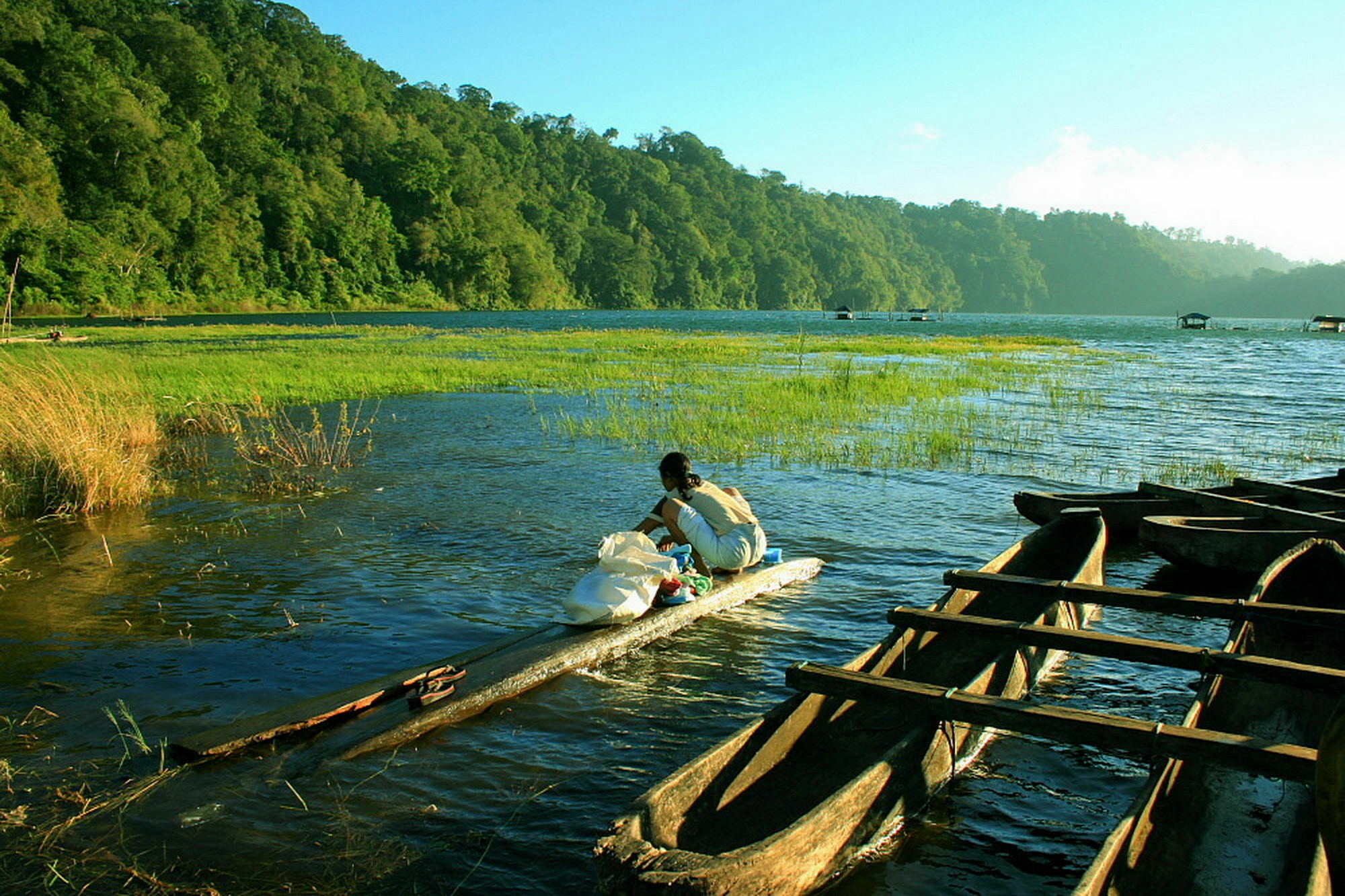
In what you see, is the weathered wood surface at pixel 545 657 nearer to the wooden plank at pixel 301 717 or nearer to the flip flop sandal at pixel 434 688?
the flip flop sandal at pixel 434 688

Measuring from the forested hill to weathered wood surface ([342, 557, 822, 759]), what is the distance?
59.7 m

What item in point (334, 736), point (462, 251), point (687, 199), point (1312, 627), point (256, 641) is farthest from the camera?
point (687, 199)

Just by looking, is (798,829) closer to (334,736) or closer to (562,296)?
(334,736)

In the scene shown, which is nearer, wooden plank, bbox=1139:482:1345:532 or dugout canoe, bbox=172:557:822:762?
dugout canoe, bbox=172:557:822:762

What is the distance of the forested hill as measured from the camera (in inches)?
2429

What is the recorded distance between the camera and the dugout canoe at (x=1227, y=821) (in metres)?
3.31

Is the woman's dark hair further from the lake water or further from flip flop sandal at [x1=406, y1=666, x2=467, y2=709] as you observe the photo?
flip flop sandal at [x1=406, y1=666, x2=467, y2=709]

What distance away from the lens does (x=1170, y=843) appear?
364 centimetres

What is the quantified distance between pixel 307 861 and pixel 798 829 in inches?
84.3

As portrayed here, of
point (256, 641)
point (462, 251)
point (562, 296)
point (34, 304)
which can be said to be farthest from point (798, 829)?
point (562, 296)

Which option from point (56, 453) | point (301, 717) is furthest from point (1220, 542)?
point (56, 453)

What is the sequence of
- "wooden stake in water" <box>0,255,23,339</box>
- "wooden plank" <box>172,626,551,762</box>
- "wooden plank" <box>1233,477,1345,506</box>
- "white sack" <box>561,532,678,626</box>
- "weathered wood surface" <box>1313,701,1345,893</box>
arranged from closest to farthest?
"weathered wood surface" <box>1313,701,1345,893</box>, "wooden plank" <box>172,626,551,762</box>, "white sack" <box>561,532,678,626</box>, "wooden plank" <box>1233,477,1345,506</box>, "wooden stake in water" <box>0,255,23,339</box>

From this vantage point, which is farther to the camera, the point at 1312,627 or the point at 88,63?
the point at 88,63

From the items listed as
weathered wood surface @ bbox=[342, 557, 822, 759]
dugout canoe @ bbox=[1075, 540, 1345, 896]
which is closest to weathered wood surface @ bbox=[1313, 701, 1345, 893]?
dugout canoe @ bbox=[1075, 540, 1345, 896]
